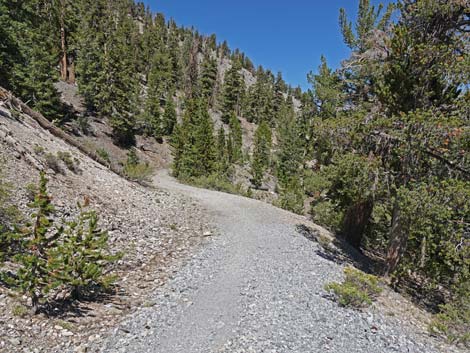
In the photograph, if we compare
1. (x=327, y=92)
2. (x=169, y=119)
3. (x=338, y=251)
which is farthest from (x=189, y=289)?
(x=169, y=119)

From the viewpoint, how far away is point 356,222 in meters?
13.6

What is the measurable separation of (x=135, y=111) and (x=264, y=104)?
37903mm

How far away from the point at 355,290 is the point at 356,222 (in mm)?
7629

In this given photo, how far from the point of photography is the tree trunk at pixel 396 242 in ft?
29.8

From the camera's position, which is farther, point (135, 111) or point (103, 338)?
point (135, 111)

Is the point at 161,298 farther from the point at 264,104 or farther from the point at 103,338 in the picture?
the point at 264,104

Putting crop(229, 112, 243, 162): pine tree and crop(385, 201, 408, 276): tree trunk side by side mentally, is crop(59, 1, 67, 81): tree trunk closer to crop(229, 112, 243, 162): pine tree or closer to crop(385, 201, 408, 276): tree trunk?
crop(229, 112, 243, 162): pine tree

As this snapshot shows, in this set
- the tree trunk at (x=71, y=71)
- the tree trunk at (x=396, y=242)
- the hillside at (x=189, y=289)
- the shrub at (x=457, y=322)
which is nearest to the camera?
the hillside at (x=189, y=289)

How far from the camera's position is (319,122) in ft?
31.9

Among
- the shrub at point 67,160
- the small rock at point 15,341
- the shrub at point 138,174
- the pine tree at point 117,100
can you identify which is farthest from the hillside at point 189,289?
the pine tree at point 117,100

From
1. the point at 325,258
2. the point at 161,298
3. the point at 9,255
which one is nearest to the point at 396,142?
the point at 325,258

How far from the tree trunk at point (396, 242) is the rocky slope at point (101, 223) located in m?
6.53

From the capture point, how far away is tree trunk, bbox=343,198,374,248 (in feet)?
43.5

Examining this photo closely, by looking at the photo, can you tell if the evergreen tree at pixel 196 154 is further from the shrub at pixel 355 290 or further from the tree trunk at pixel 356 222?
the shrub at pixel 355 290
